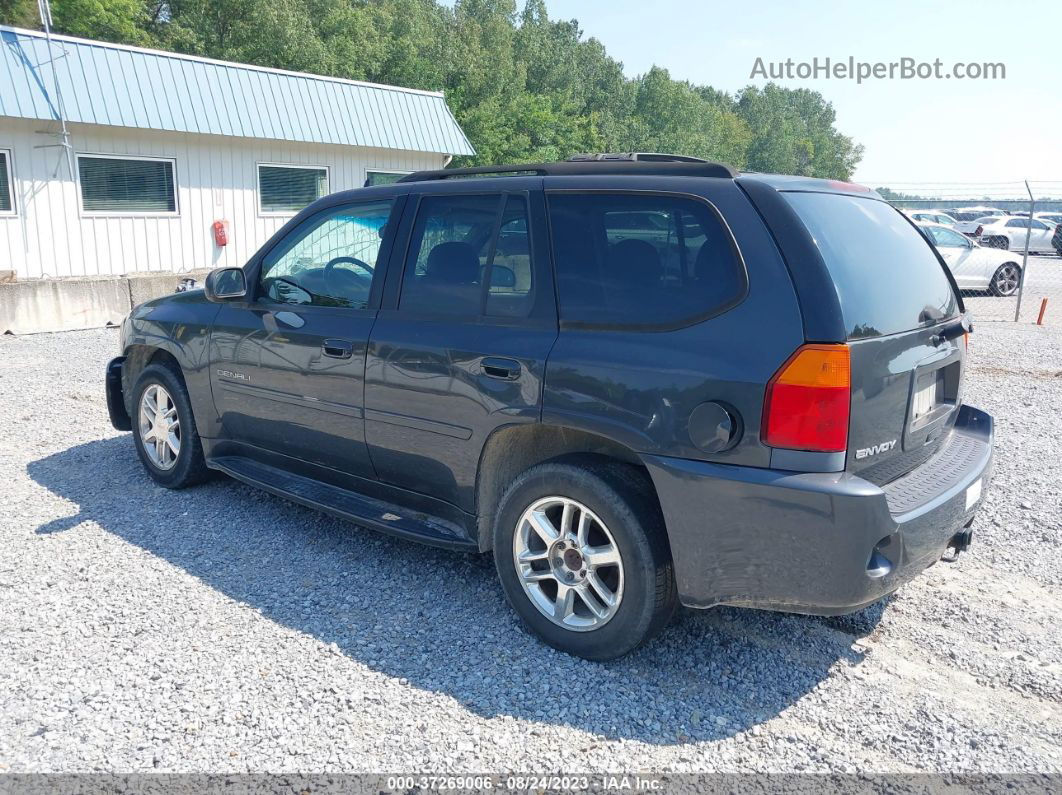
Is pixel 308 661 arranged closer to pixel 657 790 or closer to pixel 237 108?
pixel 657 790

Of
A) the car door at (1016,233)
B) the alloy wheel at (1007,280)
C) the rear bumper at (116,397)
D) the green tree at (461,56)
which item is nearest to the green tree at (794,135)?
the green tree at (461,56)

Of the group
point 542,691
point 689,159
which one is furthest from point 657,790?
point 689,159

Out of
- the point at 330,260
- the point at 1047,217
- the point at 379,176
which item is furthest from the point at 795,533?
the point at 1047,217

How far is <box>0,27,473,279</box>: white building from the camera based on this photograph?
12453mm

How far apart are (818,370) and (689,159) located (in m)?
1.23

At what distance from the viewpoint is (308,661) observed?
11.0 feet

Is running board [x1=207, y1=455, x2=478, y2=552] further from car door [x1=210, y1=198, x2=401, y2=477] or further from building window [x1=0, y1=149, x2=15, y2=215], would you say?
building window [x1=0, y1=149, x2=15, y2=215]

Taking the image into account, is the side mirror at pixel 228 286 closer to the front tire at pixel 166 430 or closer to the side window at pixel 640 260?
the front tire at pixel 166 430

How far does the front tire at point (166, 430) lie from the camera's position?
5.11m

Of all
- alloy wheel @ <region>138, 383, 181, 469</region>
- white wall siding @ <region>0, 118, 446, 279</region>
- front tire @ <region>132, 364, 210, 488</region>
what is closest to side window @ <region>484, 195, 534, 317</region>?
front tire @ <region>132, 364, 210, 488</region>

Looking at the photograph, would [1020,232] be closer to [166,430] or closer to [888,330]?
[888,330]

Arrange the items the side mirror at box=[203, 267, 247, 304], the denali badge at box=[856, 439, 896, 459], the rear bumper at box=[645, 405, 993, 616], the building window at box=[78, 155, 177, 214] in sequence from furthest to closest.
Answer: the building window at box=[78, 155, 177, 214]
the side mirror at box=[203, 267, 247, 304]
the denali badge at box=[856, 439, 896, 459]
the rear bumper at box=[645, 405, 993, 616]

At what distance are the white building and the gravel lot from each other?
31.9 ft

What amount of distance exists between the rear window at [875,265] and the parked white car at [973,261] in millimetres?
13670
